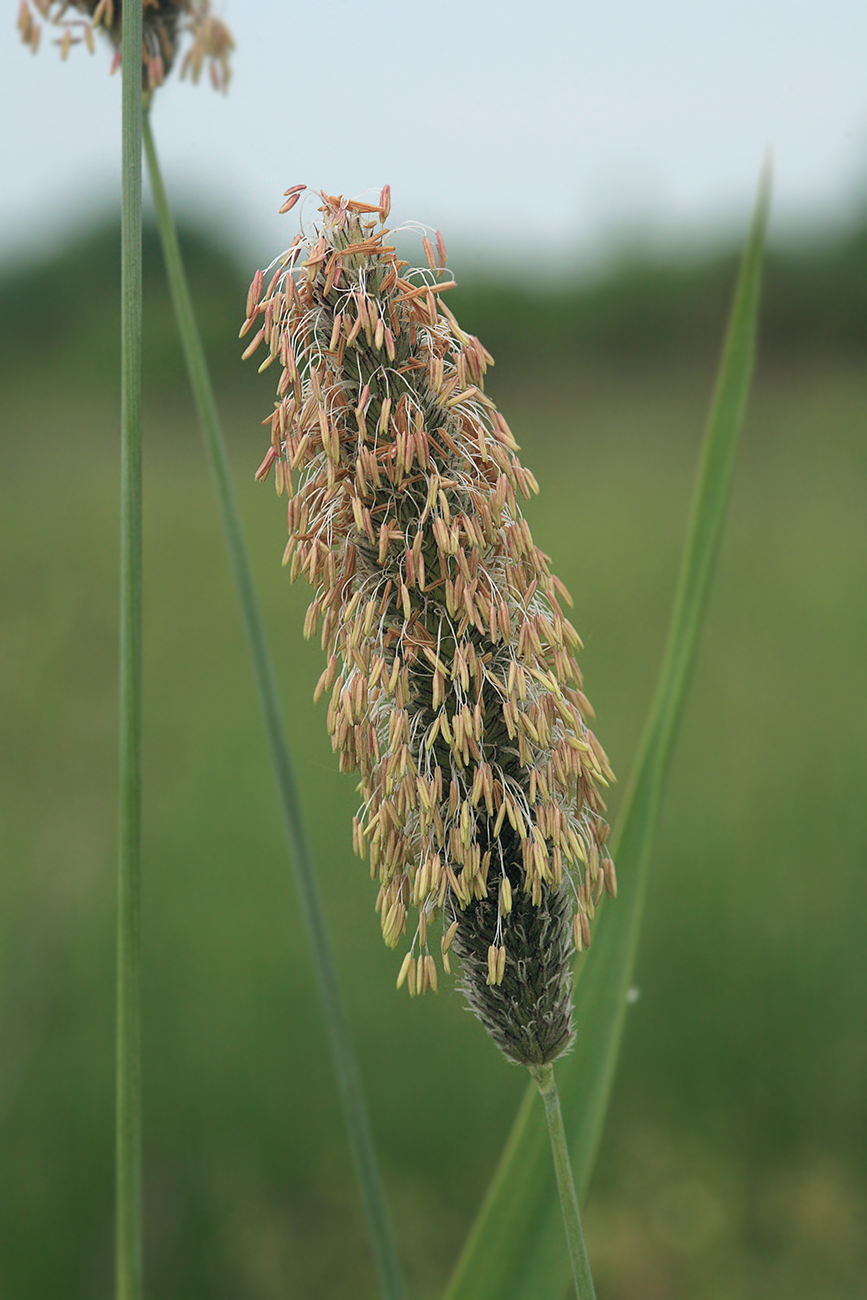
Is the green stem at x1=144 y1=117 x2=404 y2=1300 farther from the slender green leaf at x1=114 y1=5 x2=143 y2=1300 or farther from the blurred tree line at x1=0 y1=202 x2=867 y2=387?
the blurred tree line at x1=0 y1=202 x2=867 y2=387

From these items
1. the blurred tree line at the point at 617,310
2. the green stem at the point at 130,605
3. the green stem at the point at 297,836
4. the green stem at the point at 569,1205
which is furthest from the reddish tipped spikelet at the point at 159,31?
the blurred tree line at the point at 617,310

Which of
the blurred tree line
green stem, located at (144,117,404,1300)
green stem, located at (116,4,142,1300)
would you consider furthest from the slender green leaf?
the blurred tree line

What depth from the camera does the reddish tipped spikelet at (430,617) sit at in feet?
1.21

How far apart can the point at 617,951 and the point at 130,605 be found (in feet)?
1.04

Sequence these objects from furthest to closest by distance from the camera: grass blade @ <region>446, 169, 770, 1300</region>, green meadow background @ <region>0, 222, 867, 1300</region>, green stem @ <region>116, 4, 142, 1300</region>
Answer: green meadow background @ <region>0, 222, 867, 1300</region> → grass blade @ <region>446, 169, 770, 1300</region> → green stem @ <region>116, 4, 142, 1300</region>

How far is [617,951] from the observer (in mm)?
541

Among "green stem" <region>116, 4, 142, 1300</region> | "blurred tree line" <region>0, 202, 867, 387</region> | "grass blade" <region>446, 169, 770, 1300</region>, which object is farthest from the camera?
"blurred tree line" <region>0, 202, 867, 387</region>

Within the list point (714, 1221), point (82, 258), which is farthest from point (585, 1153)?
point (82, 258)

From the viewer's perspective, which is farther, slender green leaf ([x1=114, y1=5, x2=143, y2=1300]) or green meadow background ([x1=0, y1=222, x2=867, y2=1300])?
green meadow background ([x1=0, y1=222, x2=867, y2=1300])

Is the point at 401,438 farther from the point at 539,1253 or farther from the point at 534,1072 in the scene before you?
the point at 539,1253

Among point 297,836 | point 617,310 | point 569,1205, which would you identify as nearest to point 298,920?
point 297,836

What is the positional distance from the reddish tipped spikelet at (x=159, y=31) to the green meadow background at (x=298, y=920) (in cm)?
20

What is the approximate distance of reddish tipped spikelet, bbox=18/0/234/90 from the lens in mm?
615

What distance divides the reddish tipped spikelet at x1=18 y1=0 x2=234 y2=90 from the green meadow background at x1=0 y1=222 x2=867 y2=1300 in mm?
200
